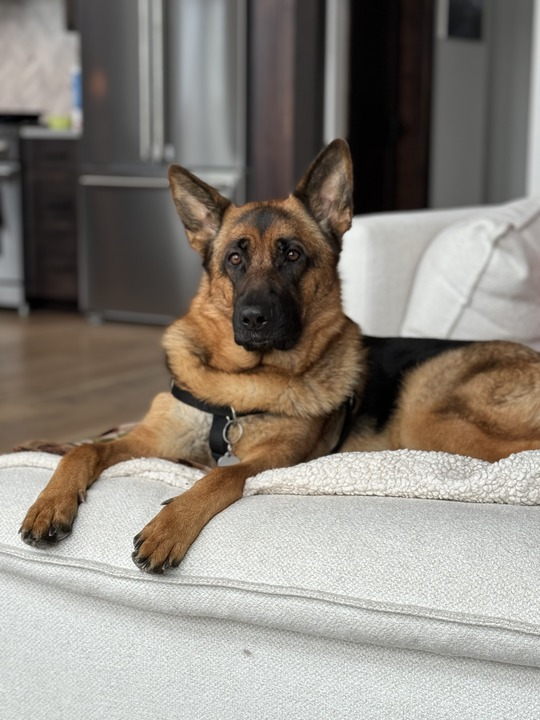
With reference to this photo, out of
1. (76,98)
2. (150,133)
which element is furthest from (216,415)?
(76,98)

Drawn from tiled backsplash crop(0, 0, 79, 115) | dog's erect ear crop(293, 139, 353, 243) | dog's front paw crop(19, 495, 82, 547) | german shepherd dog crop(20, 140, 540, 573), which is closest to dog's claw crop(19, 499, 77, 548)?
dog's front paw crop(19, 495, 82, 547)

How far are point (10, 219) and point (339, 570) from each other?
555 centimetres

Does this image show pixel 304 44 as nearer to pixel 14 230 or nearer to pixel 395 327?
pixel 14 230

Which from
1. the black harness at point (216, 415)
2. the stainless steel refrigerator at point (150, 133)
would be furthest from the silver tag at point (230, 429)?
the stainless steel refrigerator at point (150, 133)

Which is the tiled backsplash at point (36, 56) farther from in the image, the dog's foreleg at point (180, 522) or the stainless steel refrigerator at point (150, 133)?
the dog's foreleg at point (180, 522)

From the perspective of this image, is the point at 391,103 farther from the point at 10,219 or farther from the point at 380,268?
the point at 380,268

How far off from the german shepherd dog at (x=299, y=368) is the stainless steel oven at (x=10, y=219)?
15.1 feet

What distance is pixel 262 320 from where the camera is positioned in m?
1.98

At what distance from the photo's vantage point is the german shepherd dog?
201 cm

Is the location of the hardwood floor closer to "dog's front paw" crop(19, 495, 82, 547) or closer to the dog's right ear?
the dog's right ear

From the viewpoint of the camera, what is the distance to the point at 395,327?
2.80m

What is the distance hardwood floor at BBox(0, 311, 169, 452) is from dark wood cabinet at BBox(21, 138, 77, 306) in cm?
23

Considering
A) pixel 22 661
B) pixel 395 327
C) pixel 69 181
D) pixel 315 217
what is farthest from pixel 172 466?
pixel 69 181

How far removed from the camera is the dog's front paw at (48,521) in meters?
1.56
